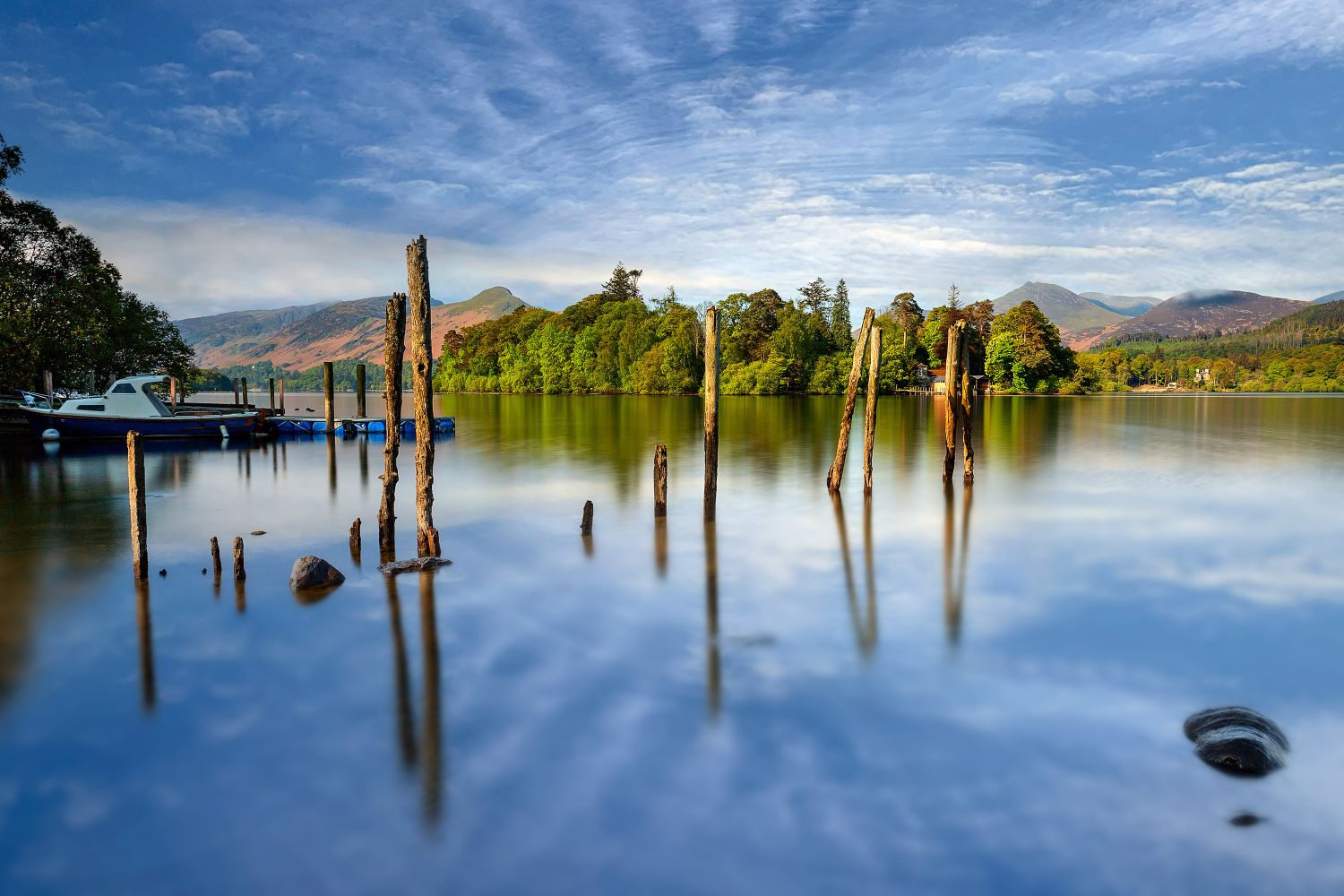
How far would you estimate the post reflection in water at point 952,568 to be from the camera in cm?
1174

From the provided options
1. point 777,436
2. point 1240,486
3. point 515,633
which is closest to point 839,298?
point 777,436

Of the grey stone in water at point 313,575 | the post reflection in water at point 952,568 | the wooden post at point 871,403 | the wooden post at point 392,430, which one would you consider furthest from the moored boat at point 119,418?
the post reflection in water at point 952,568

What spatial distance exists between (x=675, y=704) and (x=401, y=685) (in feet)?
10.6

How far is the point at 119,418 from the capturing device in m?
35.0

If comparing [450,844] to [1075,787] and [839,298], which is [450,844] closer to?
[1075,787]

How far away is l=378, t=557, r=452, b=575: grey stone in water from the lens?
1393 cm

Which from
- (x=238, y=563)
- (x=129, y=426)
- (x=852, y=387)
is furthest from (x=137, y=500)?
(x=129, y=426)

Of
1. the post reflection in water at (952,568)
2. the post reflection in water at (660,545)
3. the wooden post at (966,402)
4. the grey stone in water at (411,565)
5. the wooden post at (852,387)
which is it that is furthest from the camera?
the wooden post at (966,402)

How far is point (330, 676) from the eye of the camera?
9.56 m

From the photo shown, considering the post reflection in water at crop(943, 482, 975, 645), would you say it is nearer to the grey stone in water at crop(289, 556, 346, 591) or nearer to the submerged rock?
the submerged rock

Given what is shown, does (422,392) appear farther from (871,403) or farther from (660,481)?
(871,403)

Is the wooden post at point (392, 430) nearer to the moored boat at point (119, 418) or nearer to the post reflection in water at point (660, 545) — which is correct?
the post reflection in water at point (660, 545)

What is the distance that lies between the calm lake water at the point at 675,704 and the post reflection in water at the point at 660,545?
0.10 metres

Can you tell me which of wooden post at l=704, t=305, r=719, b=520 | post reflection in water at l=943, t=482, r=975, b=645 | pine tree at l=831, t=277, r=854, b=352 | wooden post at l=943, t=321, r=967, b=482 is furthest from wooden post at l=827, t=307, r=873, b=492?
pine tree at l=831, t=277, r=854, b=352
